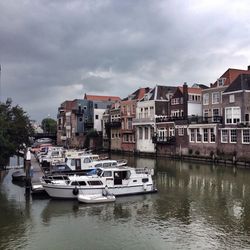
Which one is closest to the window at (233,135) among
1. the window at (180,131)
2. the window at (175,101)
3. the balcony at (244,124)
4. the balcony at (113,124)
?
the balcony at (244,124)

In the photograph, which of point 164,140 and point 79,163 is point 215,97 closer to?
point 164,140

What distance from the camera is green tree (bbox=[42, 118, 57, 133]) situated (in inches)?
6845

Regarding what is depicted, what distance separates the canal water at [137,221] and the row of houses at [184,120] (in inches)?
842

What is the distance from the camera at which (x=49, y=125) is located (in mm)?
176875

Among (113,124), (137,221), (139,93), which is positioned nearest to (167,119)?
(139,93)

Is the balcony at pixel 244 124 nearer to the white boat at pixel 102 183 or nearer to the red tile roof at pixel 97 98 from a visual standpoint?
the white boat at pixel 102 183

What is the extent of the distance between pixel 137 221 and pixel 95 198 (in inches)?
211

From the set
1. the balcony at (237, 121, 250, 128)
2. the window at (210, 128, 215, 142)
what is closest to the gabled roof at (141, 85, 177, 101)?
the window at (210, 128, 215, 142)

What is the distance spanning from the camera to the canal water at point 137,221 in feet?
61.6

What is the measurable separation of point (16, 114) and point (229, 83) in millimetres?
33960

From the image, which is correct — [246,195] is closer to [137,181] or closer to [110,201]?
[137,181]

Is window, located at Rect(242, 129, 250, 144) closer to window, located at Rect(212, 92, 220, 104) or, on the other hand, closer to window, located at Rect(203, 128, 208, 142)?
window, located at Rect(203, 128, 208, 142)

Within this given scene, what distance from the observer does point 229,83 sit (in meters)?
59.5

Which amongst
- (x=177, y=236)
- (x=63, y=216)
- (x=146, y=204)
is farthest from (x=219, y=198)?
(x=63, y=216)
